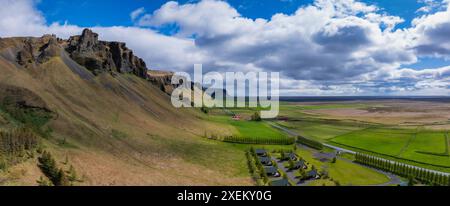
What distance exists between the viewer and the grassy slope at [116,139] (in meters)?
68.1

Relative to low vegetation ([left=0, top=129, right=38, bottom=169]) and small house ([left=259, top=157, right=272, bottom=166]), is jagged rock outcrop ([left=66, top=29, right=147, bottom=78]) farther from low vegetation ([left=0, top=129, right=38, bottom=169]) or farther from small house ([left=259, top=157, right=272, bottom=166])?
low vegetation ([left=0, top=129, right=38, bottom=169])

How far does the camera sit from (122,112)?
5330 inches

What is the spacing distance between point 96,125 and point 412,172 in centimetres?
9551

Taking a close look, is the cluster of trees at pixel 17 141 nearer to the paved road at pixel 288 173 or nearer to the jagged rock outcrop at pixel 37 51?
the paved road at pixel 288 173

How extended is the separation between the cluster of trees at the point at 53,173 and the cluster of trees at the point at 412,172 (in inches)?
3060

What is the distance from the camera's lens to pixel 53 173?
5297 centimetres

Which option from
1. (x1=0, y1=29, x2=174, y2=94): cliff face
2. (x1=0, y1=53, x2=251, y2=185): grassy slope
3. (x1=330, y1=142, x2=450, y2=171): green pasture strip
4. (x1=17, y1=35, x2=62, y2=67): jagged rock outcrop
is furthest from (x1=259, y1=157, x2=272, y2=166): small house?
(x1=17, y1=35, x2=62, y2=67): jagged rock outcrop

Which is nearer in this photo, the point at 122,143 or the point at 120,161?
the point at 120,161

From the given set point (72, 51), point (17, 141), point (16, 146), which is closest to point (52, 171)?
point (16, 146)
